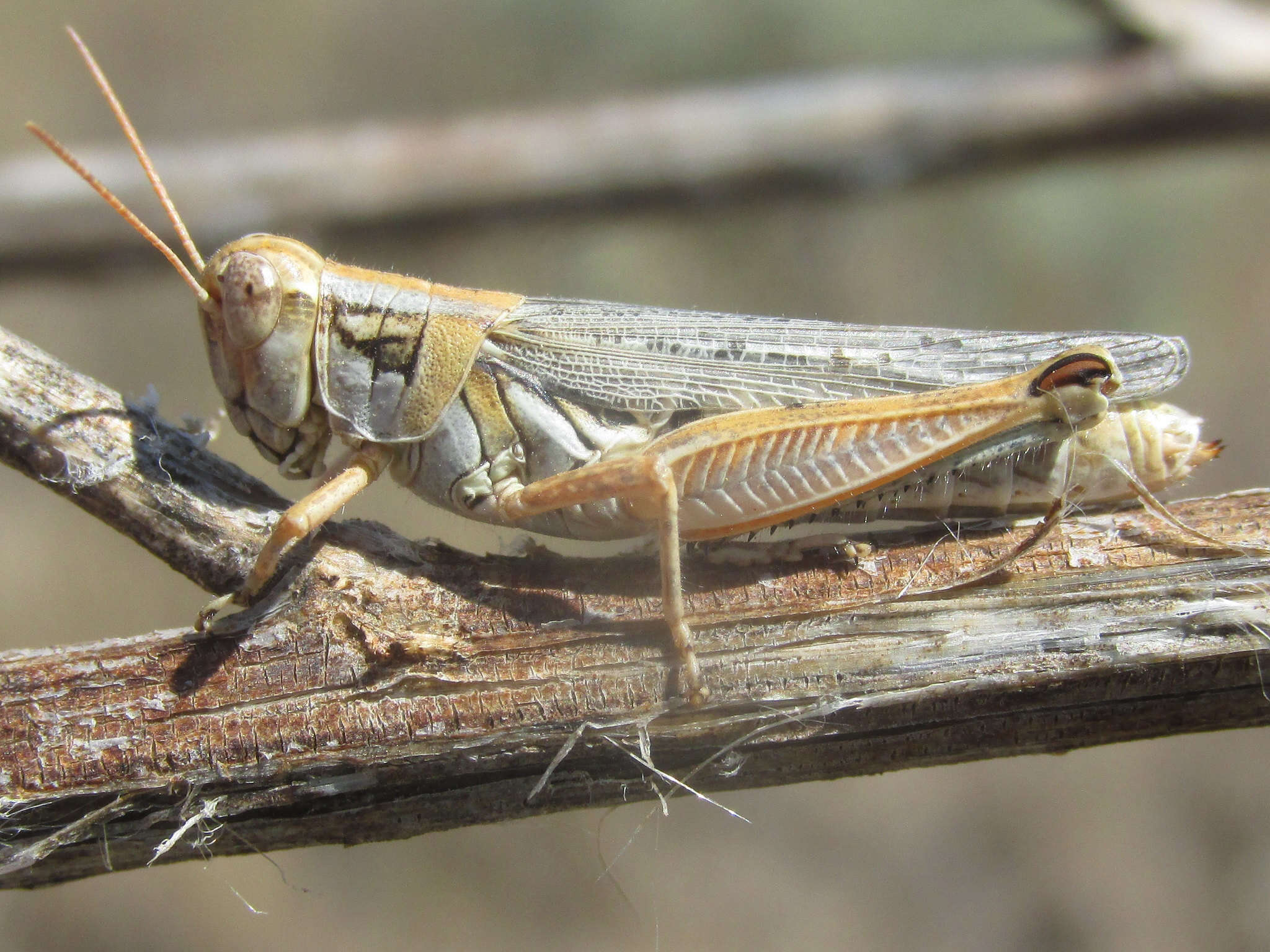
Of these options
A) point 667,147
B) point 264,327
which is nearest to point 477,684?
point 264,327

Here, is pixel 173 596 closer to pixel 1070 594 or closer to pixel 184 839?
pixel 184 839

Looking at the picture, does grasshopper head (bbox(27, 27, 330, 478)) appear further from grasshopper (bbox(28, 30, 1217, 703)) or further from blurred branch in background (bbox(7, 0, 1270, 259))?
blurred branch in background (bbox(7, 0, 1270, 259))

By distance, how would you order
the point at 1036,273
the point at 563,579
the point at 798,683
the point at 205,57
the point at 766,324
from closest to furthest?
1. the point at 798,683
2. the point at 563,579
3. the point at 766,324
4. the point at 1036,273
5. the point at 205,57

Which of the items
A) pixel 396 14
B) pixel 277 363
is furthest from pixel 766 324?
pixel 396 14

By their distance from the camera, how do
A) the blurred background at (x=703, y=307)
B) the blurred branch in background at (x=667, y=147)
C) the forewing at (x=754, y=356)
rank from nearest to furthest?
the forewing at (x=754, y=356), the blurred branch in background at (x=667, y=147), the blurred background at (x=703, y=307)

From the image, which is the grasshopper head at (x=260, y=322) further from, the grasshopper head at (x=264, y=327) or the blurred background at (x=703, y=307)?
the blurred background at (x=703, y=307)

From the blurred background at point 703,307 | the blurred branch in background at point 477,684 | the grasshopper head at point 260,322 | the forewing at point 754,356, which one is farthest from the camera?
the blurred background at point 703,307

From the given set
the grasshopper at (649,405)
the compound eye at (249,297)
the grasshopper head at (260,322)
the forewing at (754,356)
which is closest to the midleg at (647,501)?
the grasshopper at (649,405)
